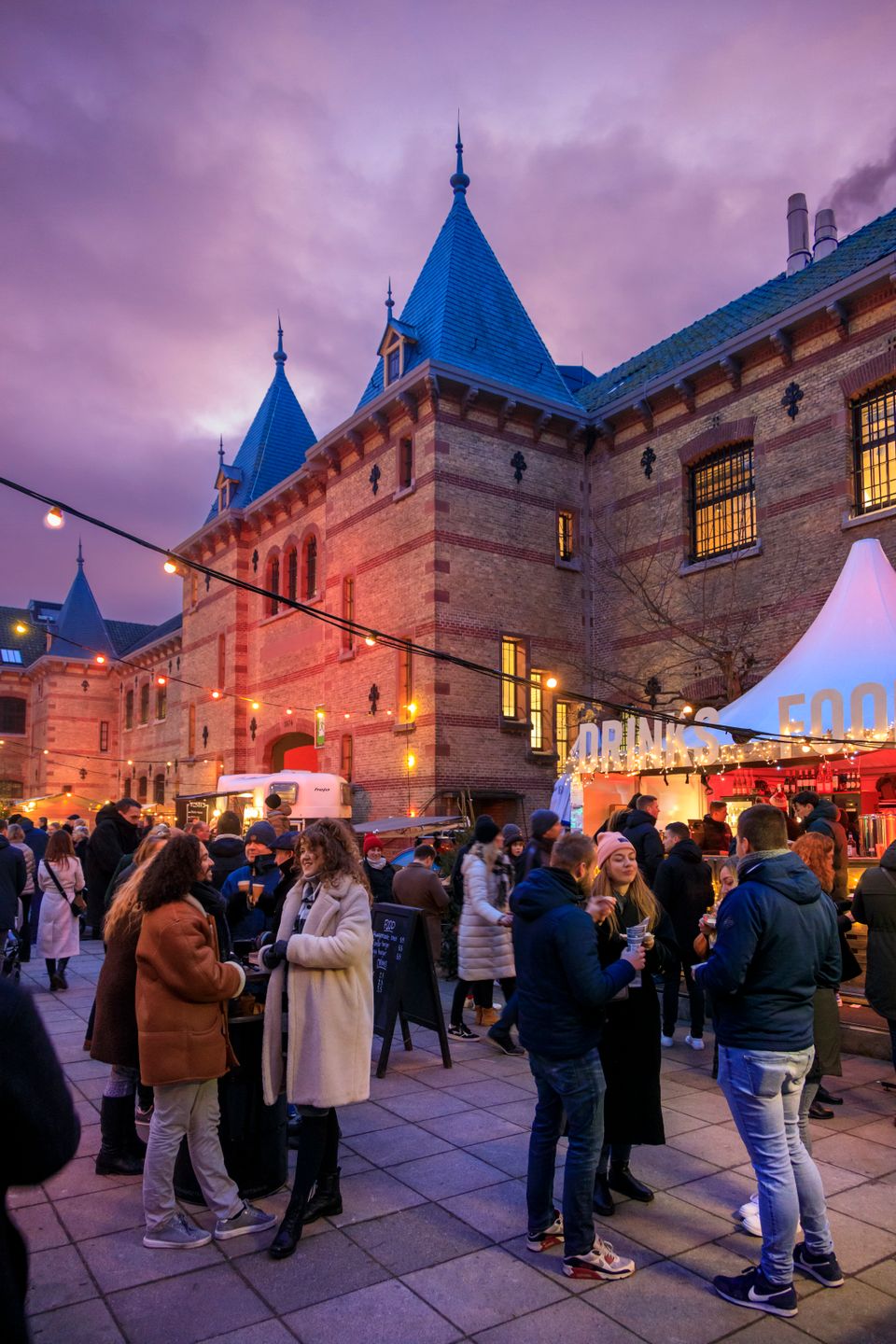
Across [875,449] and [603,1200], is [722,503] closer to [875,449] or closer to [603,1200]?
[875,449]

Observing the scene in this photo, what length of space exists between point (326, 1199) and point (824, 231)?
2487 cm

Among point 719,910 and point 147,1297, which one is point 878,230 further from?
point 147,1297

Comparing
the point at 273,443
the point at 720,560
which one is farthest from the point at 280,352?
the point at 720,560

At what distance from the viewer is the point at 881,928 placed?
6.46 meters

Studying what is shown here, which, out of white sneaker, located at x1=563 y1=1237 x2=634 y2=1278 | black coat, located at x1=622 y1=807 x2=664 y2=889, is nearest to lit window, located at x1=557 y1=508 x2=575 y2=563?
black coat, located at x1=622 y1=807 x2=664 y2=889

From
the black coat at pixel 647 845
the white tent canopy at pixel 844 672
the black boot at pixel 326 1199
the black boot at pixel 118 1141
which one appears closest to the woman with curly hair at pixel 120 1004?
the black boot at pixel 118 1141

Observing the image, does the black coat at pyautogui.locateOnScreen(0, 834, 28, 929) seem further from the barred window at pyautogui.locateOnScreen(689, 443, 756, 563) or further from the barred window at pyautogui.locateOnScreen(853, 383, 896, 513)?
the barred window at pyautogui.locateOnScreen(853, 383, 896, 513)

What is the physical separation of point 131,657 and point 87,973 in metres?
31.8

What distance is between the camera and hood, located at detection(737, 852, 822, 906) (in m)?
3.92

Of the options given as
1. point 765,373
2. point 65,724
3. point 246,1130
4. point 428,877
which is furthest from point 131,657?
point 246,1130

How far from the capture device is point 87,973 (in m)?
11.0

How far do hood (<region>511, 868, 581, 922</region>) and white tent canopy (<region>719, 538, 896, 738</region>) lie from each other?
25.3 feet

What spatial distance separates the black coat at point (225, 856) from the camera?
7746 mm

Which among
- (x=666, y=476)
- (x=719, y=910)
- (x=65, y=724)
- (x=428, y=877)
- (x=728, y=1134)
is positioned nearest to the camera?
(x=719, y=910)
